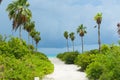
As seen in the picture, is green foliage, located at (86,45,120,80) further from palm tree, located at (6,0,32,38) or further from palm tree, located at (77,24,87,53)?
palm tree, located at (77,24,87,53)

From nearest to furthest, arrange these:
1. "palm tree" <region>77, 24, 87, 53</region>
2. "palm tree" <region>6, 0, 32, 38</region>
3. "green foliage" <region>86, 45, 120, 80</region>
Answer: "green foliage" <region>86, 45, 120, 80</region>
"palm tree" <region>6, 0, 32, 38</region>
"palm tree" <region>77, 24, 87, 53</region>

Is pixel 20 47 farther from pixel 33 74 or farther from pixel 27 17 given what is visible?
pixel 27 17

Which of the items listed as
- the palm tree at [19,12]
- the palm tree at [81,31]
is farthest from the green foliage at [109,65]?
the palm tree at [81,31]

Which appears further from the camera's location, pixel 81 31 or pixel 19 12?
pixel 81 31

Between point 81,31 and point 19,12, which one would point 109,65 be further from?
point 81,31

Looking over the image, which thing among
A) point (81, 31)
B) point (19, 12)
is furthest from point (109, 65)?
point (81, 31)

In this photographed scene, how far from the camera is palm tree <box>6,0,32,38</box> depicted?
84.1 meters

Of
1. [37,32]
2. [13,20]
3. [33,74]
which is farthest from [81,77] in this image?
[37,32]

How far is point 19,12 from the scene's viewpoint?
85688mm

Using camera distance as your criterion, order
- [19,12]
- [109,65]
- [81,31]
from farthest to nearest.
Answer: [81,31] → [19,12] → [109,65]

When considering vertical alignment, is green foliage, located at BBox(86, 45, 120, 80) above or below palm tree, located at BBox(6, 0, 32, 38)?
below

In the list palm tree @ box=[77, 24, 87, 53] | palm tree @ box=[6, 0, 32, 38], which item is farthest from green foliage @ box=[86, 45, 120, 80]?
palm tree @ box=[77, 24, 87, 53]

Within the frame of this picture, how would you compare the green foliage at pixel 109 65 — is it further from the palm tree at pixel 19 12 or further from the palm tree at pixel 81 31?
the palm tree at pixel 81 31

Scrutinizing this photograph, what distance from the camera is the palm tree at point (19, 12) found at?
8412cm
